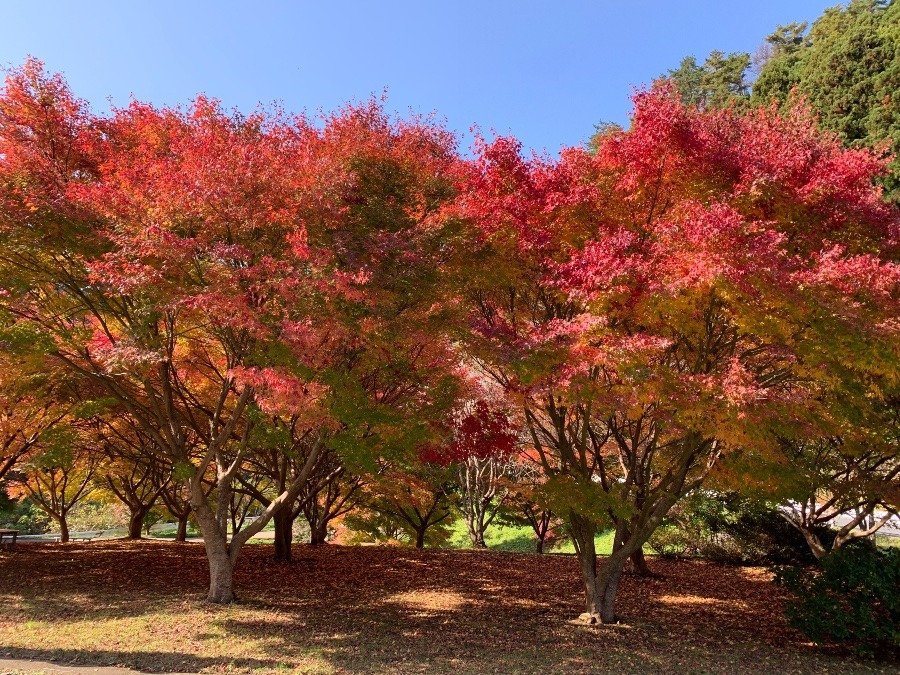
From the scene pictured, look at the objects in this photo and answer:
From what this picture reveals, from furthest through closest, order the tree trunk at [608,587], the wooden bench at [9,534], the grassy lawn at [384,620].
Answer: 1. the wooden bench at [9,534]
2. the tree trunk at [608,587]
3. the grassy lawn at [384,620]

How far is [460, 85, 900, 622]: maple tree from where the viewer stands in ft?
20.7

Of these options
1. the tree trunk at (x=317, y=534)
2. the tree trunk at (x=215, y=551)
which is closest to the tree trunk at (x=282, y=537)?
the tree trunk at (x=317, y=534)

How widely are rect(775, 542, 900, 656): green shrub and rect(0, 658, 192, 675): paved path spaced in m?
8.45

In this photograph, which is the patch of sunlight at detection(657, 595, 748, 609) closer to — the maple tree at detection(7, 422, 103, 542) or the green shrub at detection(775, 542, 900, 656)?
the green shrub at detection(775, 542, 900, 656)

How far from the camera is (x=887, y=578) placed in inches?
A: 301

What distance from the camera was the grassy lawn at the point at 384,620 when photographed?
281 inches

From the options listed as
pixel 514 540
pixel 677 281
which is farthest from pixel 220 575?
pixel 514 540

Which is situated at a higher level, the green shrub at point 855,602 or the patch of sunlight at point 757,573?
the green shrub at point 855,602

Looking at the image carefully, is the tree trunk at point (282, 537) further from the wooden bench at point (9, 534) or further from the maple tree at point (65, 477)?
the wooden bench at point (9, 534)

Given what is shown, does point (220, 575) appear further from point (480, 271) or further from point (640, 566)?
point (640, 566)

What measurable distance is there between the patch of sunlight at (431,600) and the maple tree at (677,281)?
2515 mm

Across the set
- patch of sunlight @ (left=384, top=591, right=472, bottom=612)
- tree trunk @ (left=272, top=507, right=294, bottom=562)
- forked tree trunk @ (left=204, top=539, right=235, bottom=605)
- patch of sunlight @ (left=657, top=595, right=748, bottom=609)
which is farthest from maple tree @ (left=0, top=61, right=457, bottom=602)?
patch of sunlight @ (left=657, top=595, right=748, bottom=609)

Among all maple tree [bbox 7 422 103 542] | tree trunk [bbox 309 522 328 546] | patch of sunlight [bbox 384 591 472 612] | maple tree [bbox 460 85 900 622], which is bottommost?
patch of sunlight [bbox 384 591 472 612]

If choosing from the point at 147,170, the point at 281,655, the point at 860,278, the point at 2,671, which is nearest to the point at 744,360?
the point at 860,278
